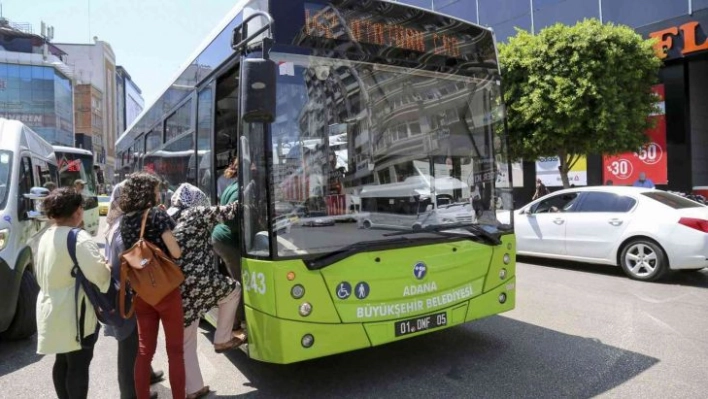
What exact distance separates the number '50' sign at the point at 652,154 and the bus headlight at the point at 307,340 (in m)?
17.2

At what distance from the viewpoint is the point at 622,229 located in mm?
7820

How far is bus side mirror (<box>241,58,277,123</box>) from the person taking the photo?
3.21 m

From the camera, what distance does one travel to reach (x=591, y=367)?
4.15 metres

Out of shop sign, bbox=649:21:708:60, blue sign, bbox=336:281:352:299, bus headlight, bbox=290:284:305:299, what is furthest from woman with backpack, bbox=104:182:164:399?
shop sign, bbox=649:21:708:60

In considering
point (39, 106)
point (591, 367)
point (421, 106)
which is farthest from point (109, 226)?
point (39, 106)

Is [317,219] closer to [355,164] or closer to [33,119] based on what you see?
[355,164]

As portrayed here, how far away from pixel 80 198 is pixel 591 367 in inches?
165

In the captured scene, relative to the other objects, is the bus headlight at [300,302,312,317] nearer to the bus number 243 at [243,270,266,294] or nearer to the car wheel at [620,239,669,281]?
the bus number 243 at [243,270,266,294]

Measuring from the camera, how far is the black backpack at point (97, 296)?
3098mm

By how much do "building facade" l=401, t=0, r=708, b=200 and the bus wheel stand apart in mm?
16001

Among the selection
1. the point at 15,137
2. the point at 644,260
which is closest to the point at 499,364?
the point at 644,260

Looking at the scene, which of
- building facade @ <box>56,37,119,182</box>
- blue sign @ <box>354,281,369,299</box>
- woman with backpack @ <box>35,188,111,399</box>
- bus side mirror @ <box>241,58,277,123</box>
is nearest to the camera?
woman with backpack @ <box>35,188,111,399</box>

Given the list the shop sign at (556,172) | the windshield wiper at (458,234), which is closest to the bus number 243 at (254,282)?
the windshield wiper at (458,234)

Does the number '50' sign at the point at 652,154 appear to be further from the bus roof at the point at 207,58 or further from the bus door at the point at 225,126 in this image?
the bus door at the point at 225,126
